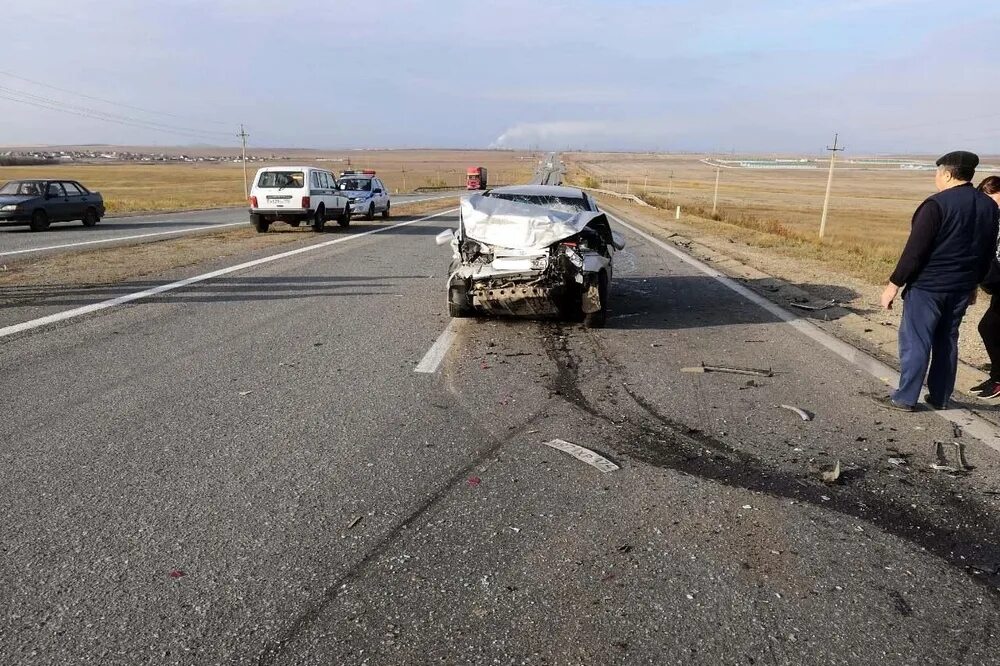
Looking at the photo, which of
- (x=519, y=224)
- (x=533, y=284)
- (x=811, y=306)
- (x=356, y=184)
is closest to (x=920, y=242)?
(x=533, y=284)

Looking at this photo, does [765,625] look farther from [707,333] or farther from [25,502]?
[707,333]

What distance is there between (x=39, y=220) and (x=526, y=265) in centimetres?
1883

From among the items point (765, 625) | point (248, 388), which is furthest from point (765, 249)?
point (765, 625)

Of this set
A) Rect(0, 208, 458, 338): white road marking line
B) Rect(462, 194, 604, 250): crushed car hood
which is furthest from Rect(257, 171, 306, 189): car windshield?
Rect(462, 194, 604, 250): crushed car hood

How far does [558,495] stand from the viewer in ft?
13.0

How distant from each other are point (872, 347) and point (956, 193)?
2.82 meters

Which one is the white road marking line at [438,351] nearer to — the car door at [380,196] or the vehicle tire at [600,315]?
the vehicle tire at [600,315]

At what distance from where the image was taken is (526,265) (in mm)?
8172

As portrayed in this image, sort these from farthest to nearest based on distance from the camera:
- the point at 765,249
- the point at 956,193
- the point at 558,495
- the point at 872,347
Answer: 1. the point at 765,249
2. the point at 872,347
3. the point at 956,193
4. the point at 558,495

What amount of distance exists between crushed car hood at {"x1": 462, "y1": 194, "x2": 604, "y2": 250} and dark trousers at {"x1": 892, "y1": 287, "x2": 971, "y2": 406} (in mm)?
3543

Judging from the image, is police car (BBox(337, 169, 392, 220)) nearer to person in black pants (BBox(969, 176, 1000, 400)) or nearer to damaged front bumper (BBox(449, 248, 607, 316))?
damaged front bumper (BBox(449, 248, 607, 316))

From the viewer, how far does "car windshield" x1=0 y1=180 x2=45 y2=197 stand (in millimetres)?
21188

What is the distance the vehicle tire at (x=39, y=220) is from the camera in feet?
68.7

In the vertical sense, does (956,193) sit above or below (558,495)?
above
